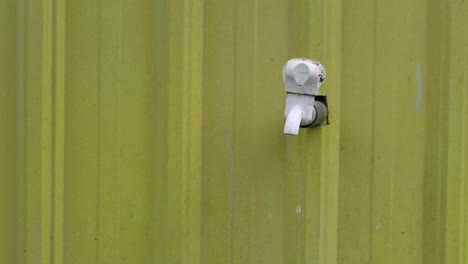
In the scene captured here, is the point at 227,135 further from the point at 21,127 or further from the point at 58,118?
the point at 21,127

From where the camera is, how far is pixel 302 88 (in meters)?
1.39

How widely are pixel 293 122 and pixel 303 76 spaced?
4.6 inches

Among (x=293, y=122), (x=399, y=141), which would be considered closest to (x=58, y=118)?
(x=293, y=122)

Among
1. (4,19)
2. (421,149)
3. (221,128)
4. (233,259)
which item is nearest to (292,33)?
(221,128)

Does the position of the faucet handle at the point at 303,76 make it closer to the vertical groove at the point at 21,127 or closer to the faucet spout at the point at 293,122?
the faucet spout at the point at 293,122

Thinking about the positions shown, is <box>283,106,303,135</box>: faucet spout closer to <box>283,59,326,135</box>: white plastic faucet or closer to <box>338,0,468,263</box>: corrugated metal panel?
<box>283,59,326,135</box>: white plastic faucet

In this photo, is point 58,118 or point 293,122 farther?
point 58,118

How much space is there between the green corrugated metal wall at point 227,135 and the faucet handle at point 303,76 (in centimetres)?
10

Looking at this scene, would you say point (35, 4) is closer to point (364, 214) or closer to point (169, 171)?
point (169, 171)

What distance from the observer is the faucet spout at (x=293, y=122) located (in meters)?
1.32

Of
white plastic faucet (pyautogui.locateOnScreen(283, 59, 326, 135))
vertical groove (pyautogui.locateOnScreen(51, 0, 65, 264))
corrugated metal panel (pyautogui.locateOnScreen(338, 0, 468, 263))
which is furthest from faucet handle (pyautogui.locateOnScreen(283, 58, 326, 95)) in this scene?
vertical groove (pyautogui.locateOnScreen(51, 0, 65, 264))

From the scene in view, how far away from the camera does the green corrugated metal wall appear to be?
148cm

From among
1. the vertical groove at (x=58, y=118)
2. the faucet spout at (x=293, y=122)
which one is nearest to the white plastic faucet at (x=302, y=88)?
the faucet spout at (x=293, y=122)

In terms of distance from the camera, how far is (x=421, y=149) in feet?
4.91
